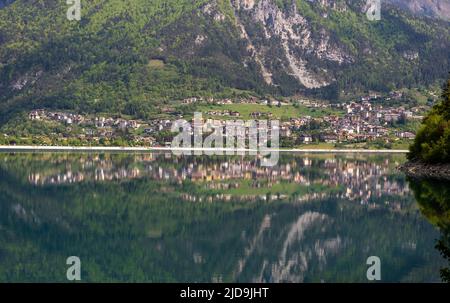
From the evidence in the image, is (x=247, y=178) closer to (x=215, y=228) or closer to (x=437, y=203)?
(x=437, y=203)

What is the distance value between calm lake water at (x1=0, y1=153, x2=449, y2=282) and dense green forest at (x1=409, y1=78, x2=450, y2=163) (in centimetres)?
405

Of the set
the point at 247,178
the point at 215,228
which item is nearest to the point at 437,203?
the point at 215,228

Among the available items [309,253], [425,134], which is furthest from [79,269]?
[425,134]

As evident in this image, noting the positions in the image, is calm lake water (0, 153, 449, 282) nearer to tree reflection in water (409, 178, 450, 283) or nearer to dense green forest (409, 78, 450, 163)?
tree reflection in water (409, 178, 450, 283)

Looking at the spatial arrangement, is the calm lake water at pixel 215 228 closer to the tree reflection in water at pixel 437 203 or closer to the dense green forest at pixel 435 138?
the tree reflection in water at pixel 437 203

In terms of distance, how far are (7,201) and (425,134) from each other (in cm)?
4357

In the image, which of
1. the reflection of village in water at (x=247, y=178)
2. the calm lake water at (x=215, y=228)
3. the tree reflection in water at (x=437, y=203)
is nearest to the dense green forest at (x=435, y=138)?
the reflection of village in water at (x=247, y=178)

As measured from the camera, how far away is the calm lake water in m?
34.2

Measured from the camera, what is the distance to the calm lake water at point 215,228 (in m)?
34.2

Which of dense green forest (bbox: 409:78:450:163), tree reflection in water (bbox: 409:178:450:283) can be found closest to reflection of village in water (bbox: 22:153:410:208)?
tree reflection in water (bbox: 409:178:450:283)

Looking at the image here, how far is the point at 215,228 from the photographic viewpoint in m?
48.9

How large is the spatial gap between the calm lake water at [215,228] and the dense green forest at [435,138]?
405cm

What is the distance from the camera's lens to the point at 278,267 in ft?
115
